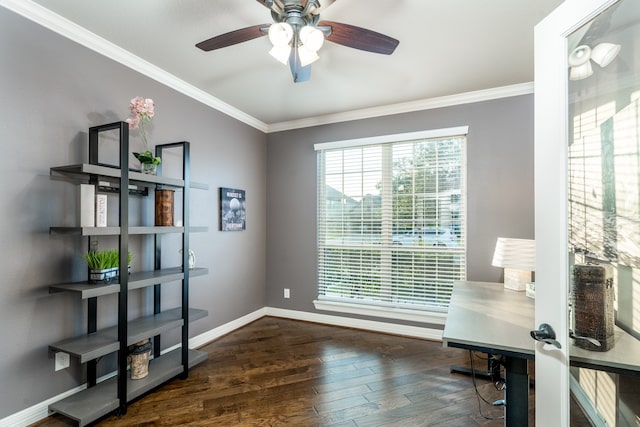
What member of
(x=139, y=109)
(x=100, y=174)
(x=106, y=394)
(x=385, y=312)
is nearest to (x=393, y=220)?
(x=385, y=312)

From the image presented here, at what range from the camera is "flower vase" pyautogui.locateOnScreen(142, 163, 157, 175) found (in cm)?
230

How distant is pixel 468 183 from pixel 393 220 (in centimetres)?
88

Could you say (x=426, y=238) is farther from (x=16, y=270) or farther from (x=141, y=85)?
(x=16, y=270)

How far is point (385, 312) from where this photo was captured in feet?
11.3

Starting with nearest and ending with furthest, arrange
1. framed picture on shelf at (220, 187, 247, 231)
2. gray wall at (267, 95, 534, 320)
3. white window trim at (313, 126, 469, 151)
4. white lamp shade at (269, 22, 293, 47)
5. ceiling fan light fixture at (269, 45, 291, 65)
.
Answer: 1. white lamp shade at (269, 22, 293, 47)
2. ceiling fan light fixture at (269, 45, 291, 65)
3. gray wall at (267, 95, 534, 320)
4. white window trim at (313, 126, 469, 151)
5. framed picture on shelf at (220, 187, 247, 231)

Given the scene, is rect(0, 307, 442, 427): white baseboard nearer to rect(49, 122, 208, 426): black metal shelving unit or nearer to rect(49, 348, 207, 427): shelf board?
rect(49, 348, 207, 427): shelf board

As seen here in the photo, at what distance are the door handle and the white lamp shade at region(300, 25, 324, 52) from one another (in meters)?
1.68

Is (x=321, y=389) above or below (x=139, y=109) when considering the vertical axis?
below

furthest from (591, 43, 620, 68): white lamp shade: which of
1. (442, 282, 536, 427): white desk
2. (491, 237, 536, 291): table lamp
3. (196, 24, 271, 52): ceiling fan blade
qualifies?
(491, 237, 536, 291): table lamp

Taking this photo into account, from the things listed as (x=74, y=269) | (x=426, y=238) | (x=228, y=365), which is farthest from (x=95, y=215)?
(x=426, y=238)

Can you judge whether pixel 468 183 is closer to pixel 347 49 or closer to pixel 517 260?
pixel 517 260

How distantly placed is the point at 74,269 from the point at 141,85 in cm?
156

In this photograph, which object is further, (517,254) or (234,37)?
(517,254)

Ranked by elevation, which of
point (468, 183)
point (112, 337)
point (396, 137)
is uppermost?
point (396, 137)
